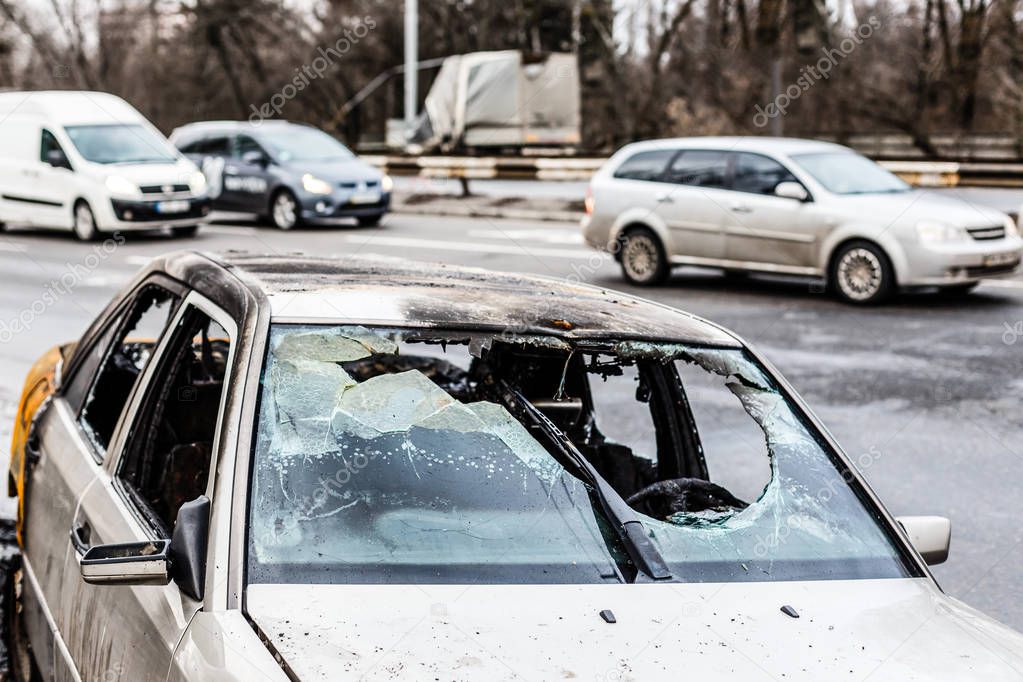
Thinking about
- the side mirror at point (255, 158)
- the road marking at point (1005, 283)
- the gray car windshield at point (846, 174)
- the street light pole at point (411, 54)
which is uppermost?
the street light pole at point (411, 54)

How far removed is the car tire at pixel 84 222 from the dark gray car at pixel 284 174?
2734 millimetres

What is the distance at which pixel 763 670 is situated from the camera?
219 cm

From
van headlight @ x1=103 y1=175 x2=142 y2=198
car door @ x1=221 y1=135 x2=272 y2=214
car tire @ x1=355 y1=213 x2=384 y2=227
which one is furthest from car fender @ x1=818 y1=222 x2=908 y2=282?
car door @ x1=221 y1=135 x2=272 y2=214

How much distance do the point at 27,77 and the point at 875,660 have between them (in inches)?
2337

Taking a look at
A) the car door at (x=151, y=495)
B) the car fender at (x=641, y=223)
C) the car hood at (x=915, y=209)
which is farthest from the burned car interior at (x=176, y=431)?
the car fender at (x=641, y=223)

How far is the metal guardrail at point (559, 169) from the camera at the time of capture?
18.5m

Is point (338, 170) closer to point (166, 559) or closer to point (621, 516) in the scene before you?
point (621, 516)

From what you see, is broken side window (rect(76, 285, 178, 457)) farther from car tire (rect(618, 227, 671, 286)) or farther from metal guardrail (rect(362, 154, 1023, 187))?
metal guardrail (rect(362, 154, 1023, 187))

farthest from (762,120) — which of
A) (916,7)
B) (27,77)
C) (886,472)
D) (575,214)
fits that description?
(27,77)

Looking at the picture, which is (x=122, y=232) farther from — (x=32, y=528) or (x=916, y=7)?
(x=916, y=7)

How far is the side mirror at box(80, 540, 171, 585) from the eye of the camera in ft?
7.82

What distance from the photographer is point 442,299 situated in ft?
10.4

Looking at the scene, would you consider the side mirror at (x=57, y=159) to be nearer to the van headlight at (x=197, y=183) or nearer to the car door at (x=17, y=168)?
the car door at (x=17, y=168)

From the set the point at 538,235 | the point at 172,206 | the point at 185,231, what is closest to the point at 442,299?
the point at 538,235
